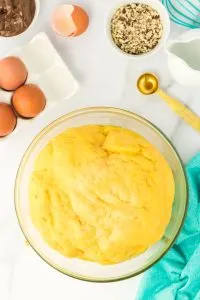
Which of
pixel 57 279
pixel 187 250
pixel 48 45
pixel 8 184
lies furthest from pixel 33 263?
pixel 48 45

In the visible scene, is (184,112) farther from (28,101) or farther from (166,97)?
(28,101)

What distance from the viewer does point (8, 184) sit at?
118 cm

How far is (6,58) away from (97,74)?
0.57 ft

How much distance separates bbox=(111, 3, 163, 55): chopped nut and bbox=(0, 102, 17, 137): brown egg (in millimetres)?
233

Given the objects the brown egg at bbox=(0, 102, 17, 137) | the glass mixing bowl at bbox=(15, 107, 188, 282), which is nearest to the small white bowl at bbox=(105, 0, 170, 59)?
the glass mixing bowl at bbox=(15, 107, 188, 282)

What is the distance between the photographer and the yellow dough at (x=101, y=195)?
972 mm

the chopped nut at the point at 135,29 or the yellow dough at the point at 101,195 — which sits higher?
the chopped nut at the point at 135,29

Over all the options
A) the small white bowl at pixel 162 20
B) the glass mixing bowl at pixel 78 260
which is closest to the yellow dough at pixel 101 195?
the glass mixing bowl at pixel 78 260

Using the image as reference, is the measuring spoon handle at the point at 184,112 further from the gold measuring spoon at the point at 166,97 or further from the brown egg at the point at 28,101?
the brown egg at the point at 28,101

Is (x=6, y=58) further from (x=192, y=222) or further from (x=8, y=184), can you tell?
(x=192, y=222)

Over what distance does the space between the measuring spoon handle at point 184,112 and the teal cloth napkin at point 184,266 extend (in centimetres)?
6

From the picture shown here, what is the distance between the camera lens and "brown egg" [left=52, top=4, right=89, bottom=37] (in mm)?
1136

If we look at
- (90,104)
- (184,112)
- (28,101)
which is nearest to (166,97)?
(184,112)

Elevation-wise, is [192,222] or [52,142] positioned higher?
[52,142]
